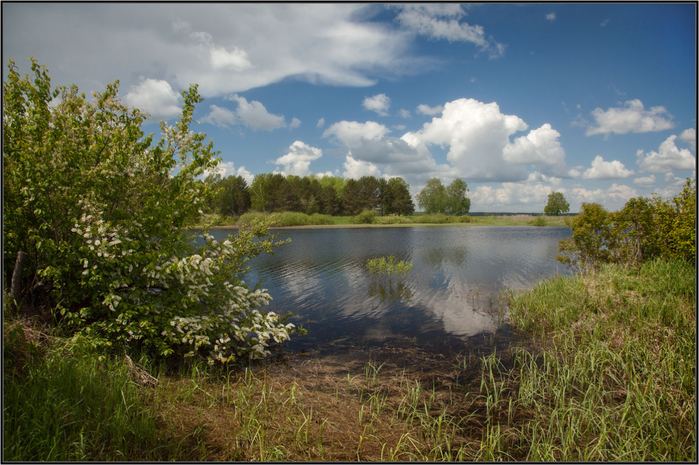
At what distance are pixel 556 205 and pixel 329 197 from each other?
5070cm

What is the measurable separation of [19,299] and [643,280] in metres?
14.3

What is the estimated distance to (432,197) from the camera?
85.0 meters

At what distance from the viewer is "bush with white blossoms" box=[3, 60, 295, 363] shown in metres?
5.26

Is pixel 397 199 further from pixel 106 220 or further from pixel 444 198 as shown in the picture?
pixel 106 220

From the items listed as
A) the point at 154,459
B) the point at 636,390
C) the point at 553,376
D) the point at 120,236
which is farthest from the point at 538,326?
the point at 120,236

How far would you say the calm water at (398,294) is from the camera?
29.3 feet

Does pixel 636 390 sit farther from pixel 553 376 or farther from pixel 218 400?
pixel 218 400

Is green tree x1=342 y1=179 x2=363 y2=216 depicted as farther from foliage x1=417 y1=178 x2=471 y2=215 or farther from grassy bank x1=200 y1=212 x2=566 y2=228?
foliage x1=417 y1=178 x2=471 y2=215

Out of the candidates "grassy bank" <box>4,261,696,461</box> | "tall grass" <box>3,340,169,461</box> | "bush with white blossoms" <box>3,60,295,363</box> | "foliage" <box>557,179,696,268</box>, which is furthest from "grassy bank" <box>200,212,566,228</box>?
"tall grass" <box>3,340,169,461</box>

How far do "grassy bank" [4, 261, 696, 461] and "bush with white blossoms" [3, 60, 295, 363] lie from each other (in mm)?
824

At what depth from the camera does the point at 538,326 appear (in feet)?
29.1

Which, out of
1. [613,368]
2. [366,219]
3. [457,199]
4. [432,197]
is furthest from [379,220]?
[613,368]

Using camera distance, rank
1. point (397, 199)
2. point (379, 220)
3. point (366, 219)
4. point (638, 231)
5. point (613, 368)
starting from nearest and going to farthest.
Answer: point (613, 368)
point (638, 231)
point (366, 219)
point (379, 220)
point (397, 199)

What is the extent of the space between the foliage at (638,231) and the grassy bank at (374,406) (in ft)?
15.3
